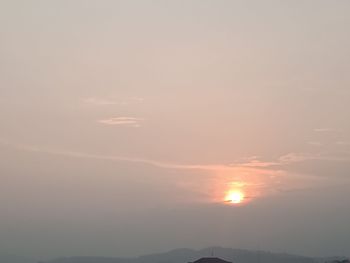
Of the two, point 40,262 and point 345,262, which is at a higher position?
point 40,262

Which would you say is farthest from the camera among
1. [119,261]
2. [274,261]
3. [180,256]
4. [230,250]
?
[119,261]

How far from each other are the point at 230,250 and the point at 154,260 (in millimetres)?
24701

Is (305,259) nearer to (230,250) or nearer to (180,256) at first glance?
(230,250)

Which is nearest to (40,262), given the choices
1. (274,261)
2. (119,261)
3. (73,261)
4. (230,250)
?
(73,261)

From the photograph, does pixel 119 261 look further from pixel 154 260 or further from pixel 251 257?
pixel 251 257

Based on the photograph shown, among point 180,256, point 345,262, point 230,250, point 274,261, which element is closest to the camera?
point 345,262

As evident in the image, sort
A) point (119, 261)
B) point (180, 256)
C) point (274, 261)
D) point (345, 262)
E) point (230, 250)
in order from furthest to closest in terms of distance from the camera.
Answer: point (119, 261) → point (180, 256) → point (230, 250) → point (274, 261) → point (345, 262)

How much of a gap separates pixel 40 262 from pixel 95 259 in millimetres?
13051

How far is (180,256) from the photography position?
611 feet

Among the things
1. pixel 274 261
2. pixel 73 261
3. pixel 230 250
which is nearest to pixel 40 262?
pixel 73 261

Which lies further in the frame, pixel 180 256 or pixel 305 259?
pixel 180 256

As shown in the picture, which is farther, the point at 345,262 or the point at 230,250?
the point at 230,250

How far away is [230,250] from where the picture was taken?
17275cm

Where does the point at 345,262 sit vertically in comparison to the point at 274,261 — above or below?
below
